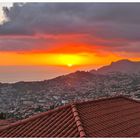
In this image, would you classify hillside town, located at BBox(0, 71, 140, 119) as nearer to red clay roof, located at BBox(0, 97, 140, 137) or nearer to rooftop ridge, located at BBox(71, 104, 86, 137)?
red clay roof, located at BBox(0, 97, 140, 137)

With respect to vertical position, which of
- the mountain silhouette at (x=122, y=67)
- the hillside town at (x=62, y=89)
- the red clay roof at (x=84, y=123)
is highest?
the mountain silhouette at (x=122, y=67)

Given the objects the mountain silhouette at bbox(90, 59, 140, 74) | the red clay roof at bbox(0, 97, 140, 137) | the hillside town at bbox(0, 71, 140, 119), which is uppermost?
the mountain silhouette at bbox(90, 59, 140, 74)

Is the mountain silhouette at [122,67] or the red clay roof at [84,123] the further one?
the mountain silhouette at [122,67]

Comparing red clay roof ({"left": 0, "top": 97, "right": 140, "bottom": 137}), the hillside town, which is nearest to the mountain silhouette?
the hillside town

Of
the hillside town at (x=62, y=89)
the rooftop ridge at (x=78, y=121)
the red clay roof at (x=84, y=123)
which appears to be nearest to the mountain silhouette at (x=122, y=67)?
the hillside town at (x=62, y=89)

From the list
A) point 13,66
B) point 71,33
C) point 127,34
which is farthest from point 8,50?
point 127,34

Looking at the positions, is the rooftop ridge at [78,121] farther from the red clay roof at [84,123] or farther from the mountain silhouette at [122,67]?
the mountain silhouette at [122,67]

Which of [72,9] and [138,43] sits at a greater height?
[72,9]

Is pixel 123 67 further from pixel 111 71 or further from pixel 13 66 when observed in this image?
pixel 13 66
